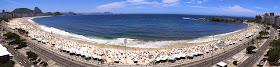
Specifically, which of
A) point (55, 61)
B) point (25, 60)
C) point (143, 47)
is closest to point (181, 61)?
point (143, 47)

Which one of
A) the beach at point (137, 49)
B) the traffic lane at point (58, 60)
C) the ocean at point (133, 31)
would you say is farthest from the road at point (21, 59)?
the ocean at point (133, 31)

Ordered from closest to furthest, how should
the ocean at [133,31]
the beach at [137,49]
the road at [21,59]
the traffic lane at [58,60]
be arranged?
the traffic lane at [58,60], the road at [21,59], the beach at [137,49], the ocean at [133,31]

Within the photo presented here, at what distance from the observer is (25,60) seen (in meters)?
32.3

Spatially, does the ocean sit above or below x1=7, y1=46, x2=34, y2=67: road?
above

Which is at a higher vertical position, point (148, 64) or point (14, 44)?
point (14, 44)

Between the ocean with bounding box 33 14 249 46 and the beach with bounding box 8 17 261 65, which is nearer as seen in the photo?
the beach with bounding box 8 17 261 65

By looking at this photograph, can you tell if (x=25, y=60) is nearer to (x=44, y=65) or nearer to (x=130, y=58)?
(x=44, y=65)

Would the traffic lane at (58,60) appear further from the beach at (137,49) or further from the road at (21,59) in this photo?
the beach at (137,49)

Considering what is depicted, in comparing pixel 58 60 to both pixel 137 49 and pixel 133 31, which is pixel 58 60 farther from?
pixel 133 31

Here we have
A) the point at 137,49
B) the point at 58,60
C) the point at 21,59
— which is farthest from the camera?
the point at 137,49

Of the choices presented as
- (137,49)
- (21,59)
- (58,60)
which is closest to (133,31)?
(137,49)

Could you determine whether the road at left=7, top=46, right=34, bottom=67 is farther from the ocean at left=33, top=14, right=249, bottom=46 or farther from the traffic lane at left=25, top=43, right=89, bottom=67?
the ocean at left=33, top=14, right=249, bottom=46

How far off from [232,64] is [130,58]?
2176 cm

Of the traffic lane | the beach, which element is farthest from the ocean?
the traffic lane
